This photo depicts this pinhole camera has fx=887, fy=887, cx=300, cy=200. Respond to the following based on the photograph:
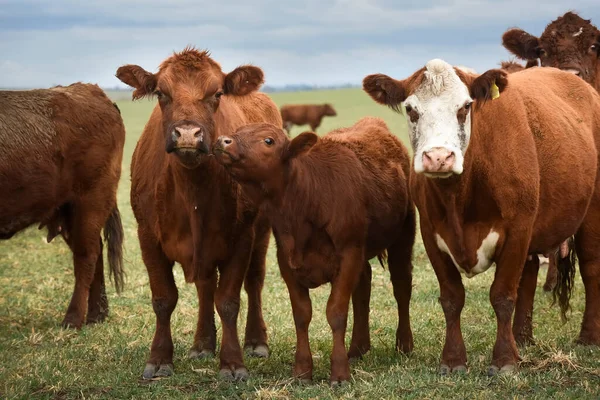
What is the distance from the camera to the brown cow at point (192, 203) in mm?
6426

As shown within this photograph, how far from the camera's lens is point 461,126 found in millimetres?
5941

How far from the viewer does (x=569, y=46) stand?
9859 mm

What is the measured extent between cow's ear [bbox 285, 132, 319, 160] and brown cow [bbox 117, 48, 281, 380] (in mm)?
562

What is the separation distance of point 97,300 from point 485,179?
487cm

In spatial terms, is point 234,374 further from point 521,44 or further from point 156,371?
point 521,44

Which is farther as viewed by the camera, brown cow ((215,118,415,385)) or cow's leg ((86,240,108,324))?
cow's leg ((86,240,108,324))

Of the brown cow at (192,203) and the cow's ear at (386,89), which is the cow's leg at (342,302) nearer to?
the brown cow at (192,203)

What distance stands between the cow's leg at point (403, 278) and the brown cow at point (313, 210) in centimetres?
46

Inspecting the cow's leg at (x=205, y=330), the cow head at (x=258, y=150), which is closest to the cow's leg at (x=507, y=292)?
the cow head at (x=258, y=150)

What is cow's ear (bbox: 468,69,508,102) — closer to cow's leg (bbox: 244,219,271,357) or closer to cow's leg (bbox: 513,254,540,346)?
cow's leg (bbox: 513,254,540,346)

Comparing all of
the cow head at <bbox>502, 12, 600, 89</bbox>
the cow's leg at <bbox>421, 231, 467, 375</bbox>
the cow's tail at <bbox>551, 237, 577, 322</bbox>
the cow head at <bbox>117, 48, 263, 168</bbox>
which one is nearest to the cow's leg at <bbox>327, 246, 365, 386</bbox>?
the cow's leg at <bbox>421, 231, 467, 375</bbox>

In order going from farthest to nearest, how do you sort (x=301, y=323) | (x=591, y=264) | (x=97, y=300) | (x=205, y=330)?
(x=97, y=300), (x=591, y=264), (x=205, y=330), (x=301, y=323)

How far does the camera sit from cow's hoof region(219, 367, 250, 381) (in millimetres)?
6527

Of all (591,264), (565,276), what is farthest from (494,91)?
(565,276)
